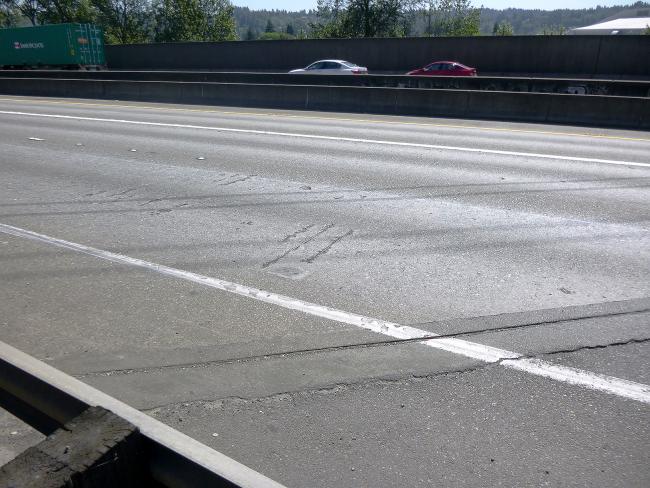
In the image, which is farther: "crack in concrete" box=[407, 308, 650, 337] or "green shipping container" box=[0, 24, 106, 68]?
"green shipping container" box=[0, 24, 106, 68]

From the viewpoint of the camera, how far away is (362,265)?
Answer: 20.5 ft

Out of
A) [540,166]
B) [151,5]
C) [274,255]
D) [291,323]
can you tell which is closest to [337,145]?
[540,166]

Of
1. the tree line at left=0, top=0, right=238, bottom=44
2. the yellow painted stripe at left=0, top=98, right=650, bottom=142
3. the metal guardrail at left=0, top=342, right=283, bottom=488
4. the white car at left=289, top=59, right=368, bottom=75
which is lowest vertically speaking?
the yellow painted stripe at left=0, top=98, right=650, bottom=142

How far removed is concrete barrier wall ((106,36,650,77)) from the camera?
32500 millimetres

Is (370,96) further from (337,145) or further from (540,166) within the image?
(540,166)

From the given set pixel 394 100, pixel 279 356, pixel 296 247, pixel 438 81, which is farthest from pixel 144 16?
pixel 279 356

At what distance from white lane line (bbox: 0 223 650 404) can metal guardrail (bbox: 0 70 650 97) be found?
60.3ft

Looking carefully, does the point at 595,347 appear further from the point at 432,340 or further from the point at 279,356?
the point at 279,356

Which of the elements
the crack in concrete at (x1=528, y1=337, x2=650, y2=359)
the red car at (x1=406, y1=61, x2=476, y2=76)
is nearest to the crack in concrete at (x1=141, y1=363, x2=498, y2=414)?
the crack in concrete at (x1=528, y1=337, x2=650, y2=359)

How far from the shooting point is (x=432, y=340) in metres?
4.62

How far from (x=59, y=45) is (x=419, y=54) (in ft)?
85.8

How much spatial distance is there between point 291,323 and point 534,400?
1980mm

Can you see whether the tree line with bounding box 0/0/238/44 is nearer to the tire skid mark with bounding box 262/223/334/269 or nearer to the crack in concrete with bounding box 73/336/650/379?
the tire skid mark with bounding box 262/223/334/269

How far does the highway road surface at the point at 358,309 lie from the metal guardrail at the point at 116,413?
0.70ft
